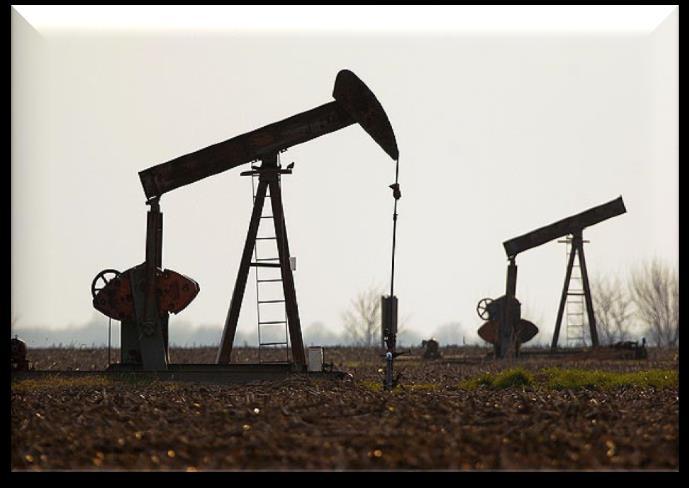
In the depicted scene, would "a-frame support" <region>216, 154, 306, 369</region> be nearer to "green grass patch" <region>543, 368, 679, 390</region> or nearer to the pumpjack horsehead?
the pumpjack horsehead

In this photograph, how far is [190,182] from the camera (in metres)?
19.6

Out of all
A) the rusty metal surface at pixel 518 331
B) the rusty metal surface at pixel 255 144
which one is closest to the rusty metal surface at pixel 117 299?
the rusty metal surface at pixel 255 144

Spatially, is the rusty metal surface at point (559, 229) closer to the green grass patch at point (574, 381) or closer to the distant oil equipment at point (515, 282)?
the distant oil equipment at point (515, 282)

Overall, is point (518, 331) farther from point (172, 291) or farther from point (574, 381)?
point (172, 291)

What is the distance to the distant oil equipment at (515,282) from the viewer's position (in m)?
35.3

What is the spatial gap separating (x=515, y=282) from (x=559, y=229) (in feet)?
6.23

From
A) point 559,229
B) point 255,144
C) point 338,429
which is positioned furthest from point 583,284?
point 338,429

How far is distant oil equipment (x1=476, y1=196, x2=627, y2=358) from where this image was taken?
116ft

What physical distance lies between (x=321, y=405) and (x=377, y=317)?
168 feet

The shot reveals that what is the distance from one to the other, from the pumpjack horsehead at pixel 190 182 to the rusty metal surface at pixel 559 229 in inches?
646

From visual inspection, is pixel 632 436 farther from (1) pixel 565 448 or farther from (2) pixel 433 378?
(2) pixel 433 378

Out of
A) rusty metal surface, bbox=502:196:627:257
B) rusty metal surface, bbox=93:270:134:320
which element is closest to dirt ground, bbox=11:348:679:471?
rusty metal surface, bbox=93:270:134:320

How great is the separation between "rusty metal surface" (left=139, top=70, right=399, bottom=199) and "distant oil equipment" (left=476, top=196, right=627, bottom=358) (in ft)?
54.3
